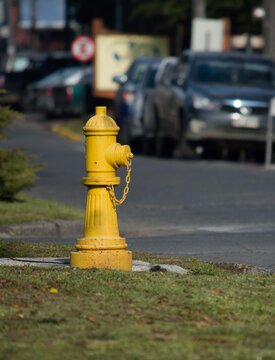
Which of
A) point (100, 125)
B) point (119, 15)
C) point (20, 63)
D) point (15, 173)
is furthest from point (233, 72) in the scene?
point (119, 15)

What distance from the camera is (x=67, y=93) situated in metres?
43.2

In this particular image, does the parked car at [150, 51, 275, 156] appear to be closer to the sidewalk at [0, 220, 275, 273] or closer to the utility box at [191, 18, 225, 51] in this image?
the utility box at [191, 18, 225, 51]

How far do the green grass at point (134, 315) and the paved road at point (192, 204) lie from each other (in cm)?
232

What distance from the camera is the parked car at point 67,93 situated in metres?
43.1

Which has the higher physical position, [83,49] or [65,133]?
[83,49]

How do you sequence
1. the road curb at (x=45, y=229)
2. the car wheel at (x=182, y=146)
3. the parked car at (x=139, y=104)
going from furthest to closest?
1. the parked car at (x=139, y=104)
2. the car wheel at (x=182, y=146)
3. the road curb at (x=45, y=229)

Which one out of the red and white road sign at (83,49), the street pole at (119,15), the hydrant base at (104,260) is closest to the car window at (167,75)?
the red and white road sign at (83,49)

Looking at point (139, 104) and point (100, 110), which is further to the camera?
point (139, 104)

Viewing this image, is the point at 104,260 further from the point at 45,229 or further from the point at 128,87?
the point at 128,87

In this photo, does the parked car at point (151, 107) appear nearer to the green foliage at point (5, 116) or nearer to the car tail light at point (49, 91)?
the green foliage at point (5, 116)

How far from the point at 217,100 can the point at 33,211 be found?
9656 mm

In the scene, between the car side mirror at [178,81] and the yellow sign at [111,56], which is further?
the yellow sign at [111,56]

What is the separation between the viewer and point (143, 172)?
73.2ft

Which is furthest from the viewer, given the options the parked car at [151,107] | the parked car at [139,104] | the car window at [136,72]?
the car window at [136,72]
